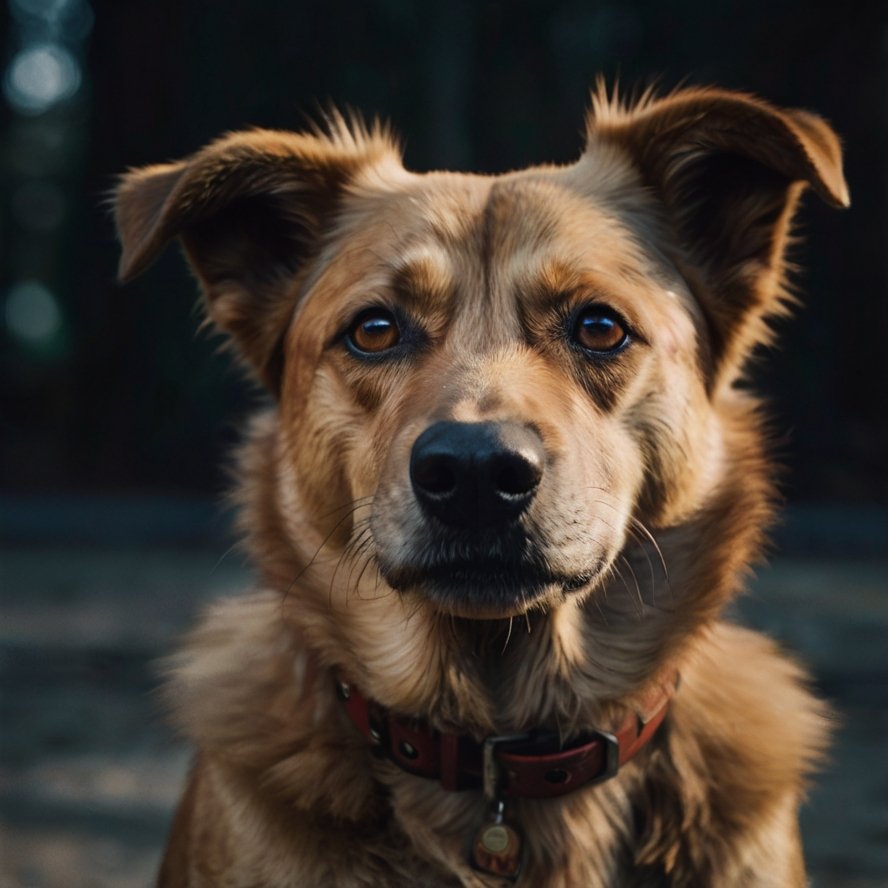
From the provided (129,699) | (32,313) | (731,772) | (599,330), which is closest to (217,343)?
(129,699)

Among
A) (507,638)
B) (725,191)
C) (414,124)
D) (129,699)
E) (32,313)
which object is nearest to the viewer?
(507,638)

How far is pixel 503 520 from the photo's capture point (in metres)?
2.30

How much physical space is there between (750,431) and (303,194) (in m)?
1.37

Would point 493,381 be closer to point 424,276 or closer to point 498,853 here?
point 424,276

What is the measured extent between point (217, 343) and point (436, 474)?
29.9 ft

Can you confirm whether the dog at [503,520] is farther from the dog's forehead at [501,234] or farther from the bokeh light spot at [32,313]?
the bokeh light spot at [32,313]

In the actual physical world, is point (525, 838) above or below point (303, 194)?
below

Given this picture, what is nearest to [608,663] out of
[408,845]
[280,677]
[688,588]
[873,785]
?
[688,588]

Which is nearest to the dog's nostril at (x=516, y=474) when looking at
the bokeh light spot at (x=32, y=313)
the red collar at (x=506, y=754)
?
the red collar at (x=506, y=754)

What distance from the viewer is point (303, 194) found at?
3219 millimetres

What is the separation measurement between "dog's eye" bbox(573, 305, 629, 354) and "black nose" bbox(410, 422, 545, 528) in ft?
1.55

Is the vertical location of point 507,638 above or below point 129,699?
above

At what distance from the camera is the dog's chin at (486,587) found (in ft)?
7.74

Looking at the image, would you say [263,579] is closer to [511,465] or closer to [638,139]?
[511,465]
